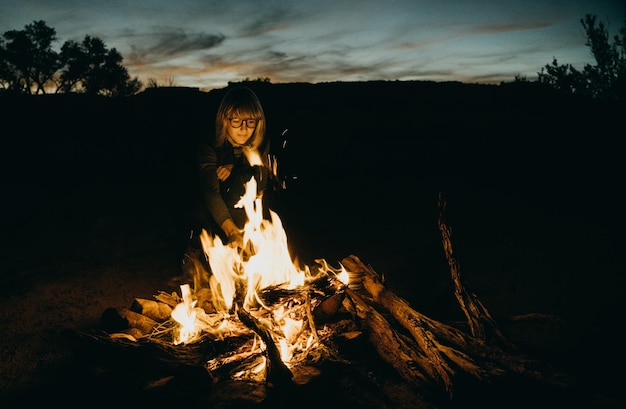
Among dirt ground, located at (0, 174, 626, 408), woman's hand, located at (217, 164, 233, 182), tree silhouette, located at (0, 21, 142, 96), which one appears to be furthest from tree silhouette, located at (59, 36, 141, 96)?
woman's hand, located at (217, 164, 233, 182)

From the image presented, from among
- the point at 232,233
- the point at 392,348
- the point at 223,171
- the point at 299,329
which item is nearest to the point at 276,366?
the point at 299,329

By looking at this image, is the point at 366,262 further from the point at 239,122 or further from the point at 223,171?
the point at 239,122

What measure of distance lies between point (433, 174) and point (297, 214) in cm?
449

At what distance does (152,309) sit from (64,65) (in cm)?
2824

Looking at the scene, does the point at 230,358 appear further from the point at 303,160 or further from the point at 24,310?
the point at 303,160

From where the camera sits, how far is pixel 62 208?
27.5ft

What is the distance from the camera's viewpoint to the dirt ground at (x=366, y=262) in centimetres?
276

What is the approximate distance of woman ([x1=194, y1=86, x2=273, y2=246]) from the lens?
4.66 m

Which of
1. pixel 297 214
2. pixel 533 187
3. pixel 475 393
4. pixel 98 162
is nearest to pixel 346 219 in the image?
pixel 297 214

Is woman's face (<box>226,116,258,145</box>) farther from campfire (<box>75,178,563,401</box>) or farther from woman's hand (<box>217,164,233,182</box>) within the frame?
campfire (<box>75,178,563,401</box>)

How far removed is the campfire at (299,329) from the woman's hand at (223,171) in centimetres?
118

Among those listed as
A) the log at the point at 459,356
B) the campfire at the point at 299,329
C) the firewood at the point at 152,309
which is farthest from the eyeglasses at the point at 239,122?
the log at the point at 459,356

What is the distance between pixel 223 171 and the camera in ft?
16.5

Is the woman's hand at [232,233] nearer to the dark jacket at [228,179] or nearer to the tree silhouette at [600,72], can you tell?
the dark jacket at [228,179]
